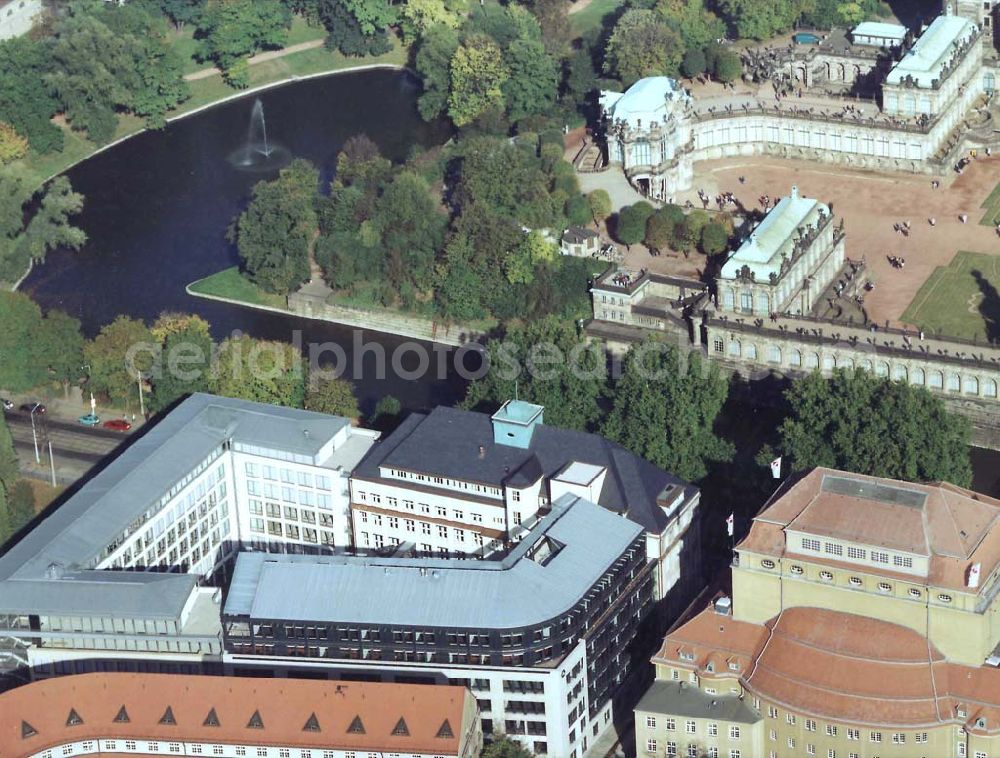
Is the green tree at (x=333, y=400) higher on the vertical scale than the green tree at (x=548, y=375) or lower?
lower

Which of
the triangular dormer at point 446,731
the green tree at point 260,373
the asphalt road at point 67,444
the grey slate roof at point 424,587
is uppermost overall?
the grey slate roof at point 424,587

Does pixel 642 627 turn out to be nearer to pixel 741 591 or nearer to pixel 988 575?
pixel 741 591

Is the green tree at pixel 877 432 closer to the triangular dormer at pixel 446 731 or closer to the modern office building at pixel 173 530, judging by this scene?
the modern office building at pixel 173 530

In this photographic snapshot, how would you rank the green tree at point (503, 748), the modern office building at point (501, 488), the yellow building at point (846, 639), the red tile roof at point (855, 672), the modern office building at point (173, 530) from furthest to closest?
1. the modern office building at point (501, 488)
2. the modern office building at point (173, 530)
3. the green tree at point (503, 748)
4. the yellow building at point (846, 639)
5. the red tile roof at point (855, 672)

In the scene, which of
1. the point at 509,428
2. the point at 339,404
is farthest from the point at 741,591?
the point at 339,404

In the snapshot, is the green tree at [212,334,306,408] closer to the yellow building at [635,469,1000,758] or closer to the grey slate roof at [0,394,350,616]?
the grey slate roof at [0,394,350,616]

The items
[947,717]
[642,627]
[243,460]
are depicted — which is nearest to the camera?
[947,717]

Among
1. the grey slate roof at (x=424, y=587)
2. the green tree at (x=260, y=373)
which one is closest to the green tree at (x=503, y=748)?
the grey slate roof at (x=424, y=587)
